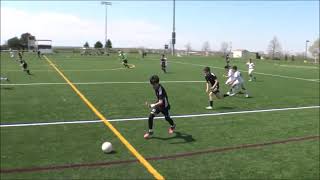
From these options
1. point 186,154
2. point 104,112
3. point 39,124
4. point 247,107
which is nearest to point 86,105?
point 104,112

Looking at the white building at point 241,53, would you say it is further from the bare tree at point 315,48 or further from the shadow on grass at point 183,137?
the shadow on grass at point 183,137

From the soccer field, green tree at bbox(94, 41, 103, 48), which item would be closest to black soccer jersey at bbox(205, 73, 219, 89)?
the soccer field

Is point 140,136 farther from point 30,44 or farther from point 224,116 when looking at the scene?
point 30,44

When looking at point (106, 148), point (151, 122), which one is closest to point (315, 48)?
point (151, 122)

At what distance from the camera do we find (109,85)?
2444cm

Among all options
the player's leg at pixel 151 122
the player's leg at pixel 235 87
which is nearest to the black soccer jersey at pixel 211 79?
the player's leg at pixel 235 87

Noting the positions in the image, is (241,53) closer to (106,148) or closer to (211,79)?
(211,79)

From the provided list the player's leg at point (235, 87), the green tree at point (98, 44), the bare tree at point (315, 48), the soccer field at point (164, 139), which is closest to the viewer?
the soccer field at point (164, 139)

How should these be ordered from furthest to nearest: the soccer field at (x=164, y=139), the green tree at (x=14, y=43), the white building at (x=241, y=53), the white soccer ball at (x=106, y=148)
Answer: the green tree at (x=14, y=43) → the white building at (x=241, y=53) → the white soccer ball at (x=106, y=148) → the soccer field at (x=164, y=139)

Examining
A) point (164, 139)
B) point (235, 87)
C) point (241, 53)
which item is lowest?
point (164, 139)

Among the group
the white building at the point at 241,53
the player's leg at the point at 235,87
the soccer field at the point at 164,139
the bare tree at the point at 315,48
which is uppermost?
the bare tree at the point at 315,48

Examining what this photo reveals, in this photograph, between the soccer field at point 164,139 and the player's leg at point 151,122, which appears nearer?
the soccer field at point 164,139

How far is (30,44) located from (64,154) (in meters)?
99.0

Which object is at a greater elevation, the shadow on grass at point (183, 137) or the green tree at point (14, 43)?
the green tree at point (14, 43)
